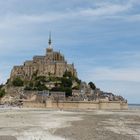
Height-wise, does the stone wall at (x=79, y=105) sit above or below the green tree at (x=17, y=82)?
below

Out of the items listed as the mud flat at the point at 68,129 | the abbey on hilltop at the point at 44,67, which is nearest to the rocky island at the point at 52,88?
the abbey on hilltop at the point at 44,67

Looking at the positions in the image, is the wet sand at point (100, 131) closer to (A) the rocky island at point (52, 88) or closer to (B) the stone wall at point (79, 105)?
(B) the stone wall at point (79, 105)

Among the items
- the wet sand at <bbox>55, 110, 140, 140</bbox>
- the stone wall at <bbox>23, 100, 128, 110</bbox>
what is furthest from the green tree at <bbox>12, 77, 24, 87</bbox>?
the wet sand at <bbox>55, 110, 140, 140</bbox>

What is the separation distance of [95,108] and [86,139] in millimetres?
78856

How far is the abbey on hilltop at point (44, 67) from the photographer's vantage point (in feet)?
487

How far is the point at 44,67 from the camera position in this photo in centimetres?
14975

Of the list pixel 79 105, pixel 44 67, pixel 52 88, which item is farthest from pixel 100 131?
pixel 44 67

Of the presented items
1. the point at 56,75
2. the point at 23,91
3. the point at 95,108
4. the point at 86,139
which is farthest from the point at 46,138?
the point at 56,75

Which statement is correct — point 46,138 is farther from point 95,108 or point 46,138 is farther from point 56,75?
point 56,75

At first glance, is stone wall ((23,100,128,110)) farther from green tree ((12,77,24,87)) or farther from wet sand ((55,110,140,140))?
wet sand ((55,110,140,140))

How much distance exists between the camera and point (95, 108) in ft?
A: 343

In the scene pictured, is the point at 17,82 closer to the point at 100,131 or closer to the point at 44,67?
the point at 44,67

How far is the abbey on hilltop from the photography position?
487 feet

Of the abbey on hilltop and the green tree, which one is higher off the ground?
the abbey on hilltop
